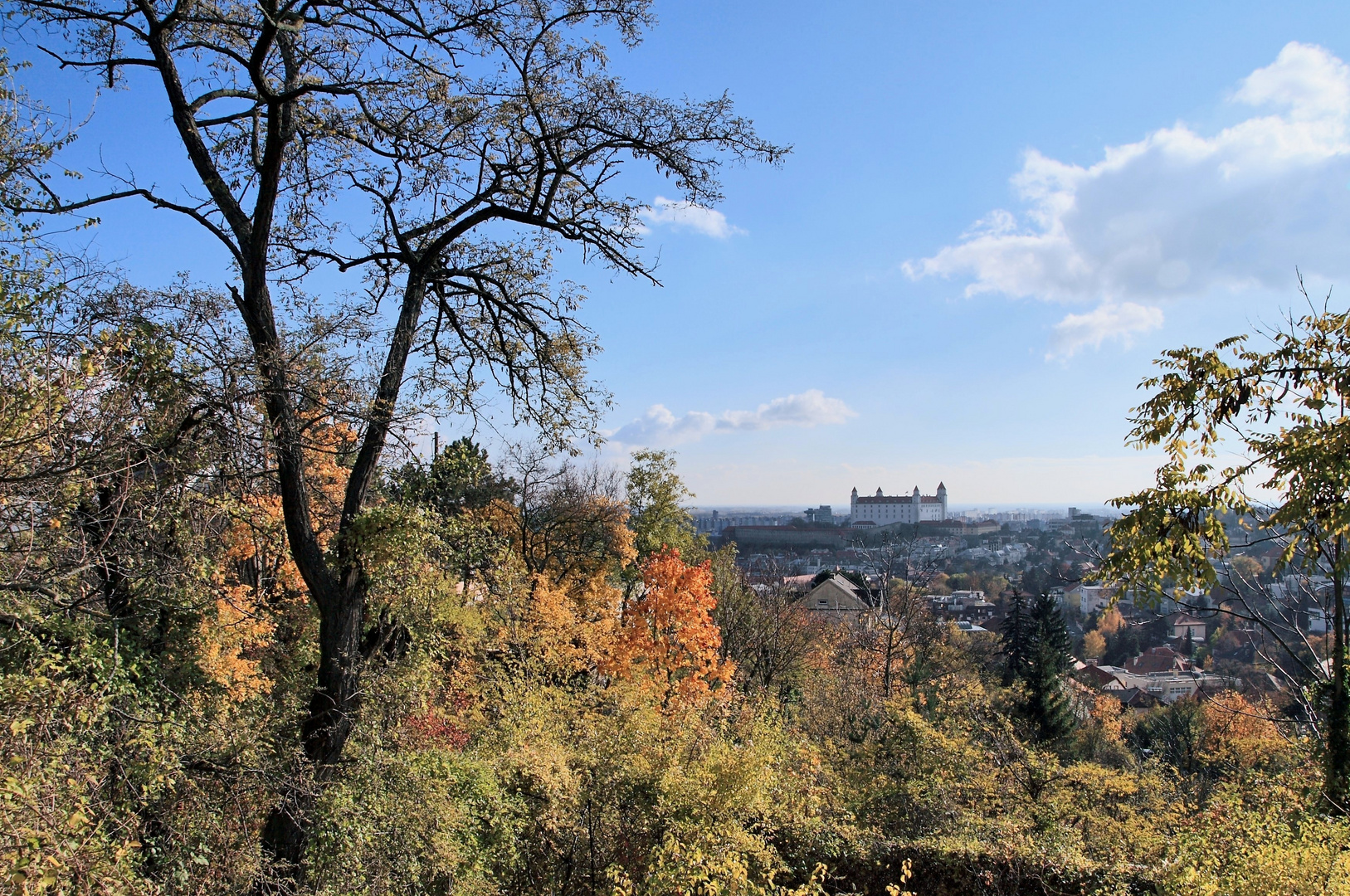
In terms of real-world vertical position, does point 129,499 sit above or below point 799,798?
above

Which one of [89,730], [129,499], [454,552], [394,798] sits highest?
[129,499]

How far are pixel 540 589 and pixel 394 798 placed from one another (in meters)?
10.5

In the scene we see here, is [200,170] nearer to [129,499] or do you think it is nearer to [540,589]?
[129,499]

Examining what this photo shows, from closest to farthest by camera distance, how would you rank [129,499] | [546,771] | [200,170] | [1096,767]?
[129,499] < [200,170] < [546,771] < [1096,767]

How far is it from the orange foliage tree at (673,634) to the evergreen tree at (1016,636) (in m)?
18.4

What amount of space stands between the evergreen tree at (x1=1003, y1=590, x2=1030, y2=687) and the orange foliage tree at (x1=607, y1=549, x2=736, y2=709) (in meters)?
18.4

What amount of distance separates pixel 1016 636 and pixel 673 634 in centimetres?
2209

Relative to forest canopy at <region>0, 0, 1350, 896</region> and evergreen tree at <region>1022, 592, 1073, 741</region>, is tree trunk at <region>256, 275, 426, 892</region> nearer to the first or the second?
forest canopy at <region>0, 0, 1350, 896</region>

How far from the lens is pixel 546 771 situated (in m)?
7.88

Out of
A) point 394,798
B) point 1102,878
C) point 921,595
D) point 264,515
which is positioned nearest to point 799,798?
point 1102,878

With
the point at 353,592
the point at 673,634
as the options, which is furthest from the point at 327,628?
the point at 673,634

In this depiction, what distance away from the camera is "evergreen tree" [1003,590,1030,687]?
32031 millimetres

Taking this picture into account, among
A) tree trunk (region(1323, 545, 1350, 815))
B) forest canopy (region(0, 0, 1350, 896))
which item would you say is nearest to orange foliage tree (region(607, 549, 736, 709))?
forest canopy (region(0, 0, 1350, 896))

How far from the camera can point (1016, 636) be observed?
34031 mm
